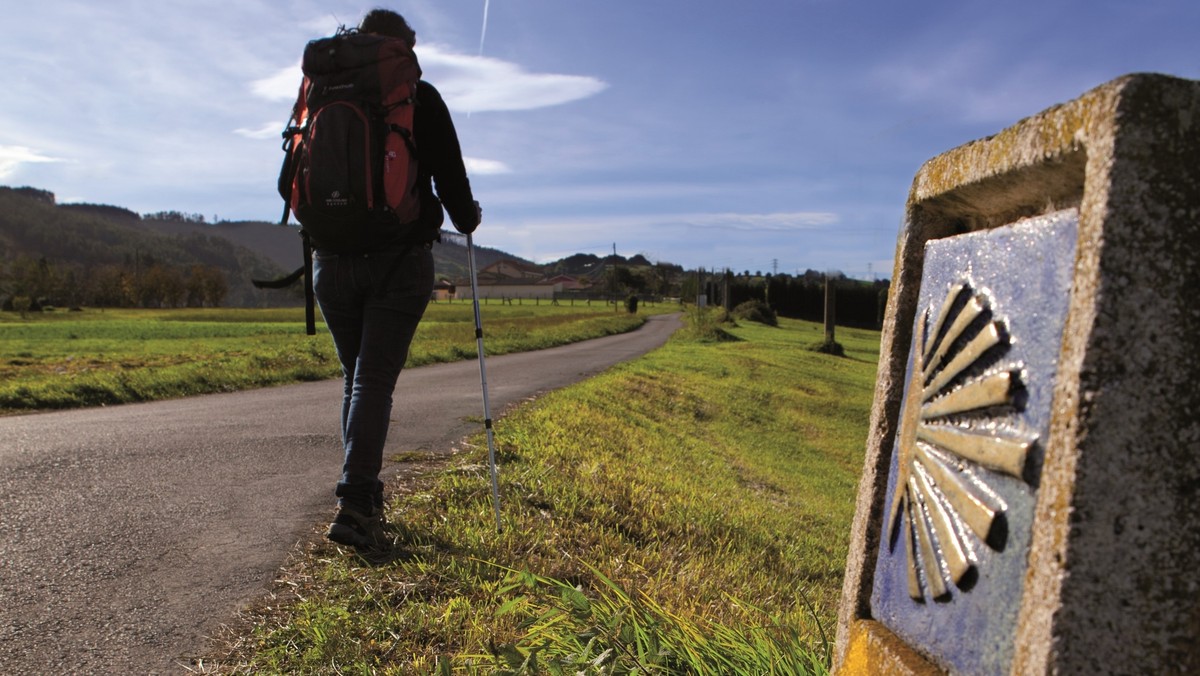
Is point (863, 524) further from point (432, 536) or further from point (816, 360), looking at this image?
point (816, 360)

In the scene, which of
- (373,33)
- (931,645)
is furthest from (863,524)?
(373,33)

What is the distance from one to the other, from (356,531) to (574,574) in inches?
35.8

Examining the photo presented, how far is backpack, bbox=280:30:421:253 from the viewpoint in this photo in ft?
10.0

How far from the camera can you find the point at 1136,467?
102 cm

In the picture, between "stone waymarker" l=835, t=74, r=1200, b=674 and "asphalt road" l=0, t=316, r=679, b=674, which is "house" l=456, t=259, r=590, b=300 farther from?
"stone waymarker" l=835, t=74, r=1200, b=674

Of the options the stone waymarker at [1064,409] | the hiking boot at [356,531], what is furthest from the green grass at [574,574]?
the stone waymarker at [1064,409]

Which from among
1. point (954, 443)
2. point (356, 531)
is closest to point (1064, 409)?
point (954, 443)

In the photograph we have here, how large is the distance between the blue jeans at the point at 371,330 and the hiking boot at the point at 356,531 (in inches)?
2.0

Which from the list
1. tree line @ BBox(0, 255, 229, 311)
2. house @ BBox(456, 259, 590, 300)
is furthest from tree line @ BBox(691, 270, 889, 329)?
tree line @ BBox(0, 255, 229, 311)

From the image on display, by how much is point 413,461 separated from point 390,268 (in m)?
2.38

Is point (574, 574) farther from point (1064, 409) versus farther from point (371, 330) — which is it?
point (1064, 409)

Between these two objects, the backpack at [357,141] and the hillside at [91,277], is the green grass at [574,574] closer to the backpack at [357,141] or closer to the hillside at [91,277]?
the backpack at [357,141]

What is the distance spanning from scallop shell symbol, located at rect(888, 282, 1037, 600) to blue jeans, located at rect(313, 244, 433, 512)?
2.23 metres

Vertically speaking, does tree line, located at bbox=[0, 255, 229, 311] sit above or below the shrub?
below
